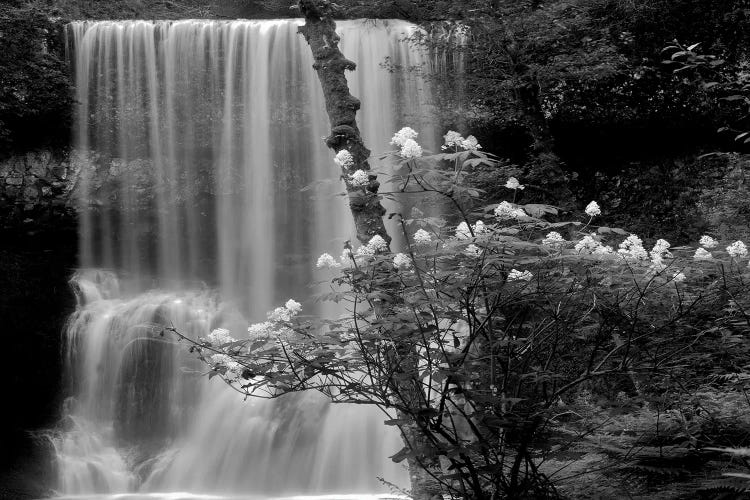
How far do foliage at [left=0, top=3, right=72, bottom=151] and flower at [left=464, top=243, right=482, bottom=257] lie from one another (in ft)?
37.3

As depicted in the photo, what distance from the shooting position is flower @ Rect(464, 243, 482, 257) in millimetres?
2553

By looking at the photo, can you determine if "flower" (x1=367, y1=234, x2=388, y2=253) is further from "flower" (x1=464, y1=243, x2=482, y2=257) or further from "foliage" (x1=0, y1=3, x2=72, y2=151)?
"foliage" (x1=0, y1=3, x2=72, y2=151)

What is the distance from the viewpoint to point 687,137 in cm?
1267

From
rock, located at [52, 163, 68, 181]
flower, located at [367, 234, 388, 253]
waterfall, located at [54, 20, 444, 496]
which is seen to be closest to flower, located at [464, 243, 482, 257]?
flower, located at [367, 234, 388, 253]

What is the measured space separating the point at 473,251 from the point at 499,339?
1.16 ft

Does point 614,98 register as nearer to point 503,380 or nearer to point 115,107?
point 115,107

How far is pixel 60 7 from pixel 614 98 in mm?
10478

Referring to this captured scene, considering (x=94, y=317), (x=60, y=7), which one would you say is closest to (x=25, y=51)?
(x=60, y=7)

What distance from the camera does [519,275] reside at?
2.64 m

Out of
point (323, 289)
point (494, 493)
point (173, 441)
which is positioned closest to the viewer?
point (494, 493)

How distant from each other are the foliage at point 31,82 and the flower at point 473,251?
11371 mm

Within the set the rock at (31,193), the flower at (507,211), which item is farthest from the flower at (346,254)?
the rock at (31,193)

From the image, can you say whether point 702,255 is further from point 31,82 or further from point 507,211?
point 31,82

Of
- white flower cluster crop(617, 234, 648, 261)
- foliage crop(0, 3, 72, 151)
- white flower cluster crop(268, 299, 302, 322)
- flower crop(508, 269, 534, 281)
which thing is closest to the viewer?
flower crop(508, 269, 534, 281)
